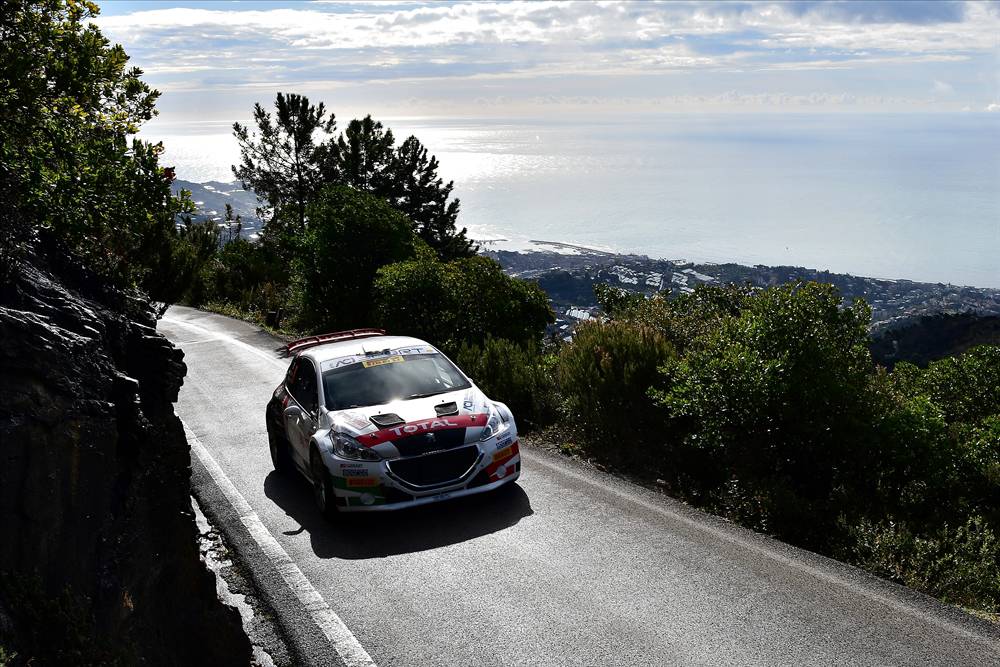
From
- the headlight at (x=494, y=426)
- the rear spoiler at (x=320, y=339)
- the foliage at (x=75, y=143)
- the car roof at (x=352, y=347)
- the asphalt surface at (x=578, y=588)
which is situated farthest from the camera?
the rear spoiler at (x=320, y=339)

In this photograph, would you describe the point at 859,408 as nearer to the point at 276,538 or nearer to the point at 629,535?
the point at 629,535

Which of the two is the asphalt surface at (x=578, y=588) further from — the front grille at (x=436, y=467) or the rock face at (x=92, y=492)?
the rock face at (x=92, y=492)

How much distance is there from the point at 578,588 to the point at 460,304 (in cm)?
1192

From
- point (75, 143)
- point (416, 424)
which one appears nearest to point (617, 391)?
point (416, 424)

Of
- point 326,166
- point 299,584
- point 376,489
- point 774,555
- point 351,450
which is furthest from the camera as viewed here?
point 326,166

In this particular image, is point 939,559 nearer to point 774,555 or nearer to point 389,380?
point 774,555

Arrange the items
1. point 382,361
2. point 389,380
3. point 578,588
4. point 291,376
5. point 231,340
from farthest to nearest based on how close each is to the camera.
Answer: point 231,340 → point 291,376 → point 382,361 → point 389,380 → point 578,588

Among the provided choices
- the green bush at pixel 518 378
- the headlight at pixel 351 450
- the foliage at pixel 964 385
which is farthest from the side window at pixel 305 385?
the foliage at pixel 964 385

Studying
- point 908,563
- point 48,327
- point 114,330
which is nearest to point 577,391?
point 908,563

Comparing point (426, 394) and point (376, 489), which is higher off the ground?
point (426, 394)

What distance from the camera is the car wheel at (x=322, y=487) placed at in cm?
841

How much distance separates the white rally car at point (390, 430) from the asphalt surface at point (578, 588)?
1.21ft

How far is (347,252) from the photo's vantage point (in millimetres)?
23219

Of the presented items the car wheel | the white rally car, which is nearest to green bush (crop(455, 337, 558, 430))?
the white rally car
